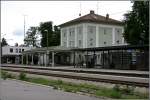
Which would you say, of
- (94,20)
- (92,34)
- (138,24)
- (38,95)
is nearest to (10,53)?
(92,34)

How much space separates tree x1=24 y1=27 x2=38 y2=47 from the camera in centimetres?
12606

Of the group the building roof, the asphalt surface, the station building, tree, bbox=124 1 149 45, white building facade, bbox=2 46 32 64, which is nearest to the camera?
the asphalt surface

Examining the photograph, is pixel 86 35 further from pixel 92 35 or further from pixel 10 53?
pixel 10 53

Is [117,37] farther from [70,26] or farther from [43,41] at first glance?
[43,41]

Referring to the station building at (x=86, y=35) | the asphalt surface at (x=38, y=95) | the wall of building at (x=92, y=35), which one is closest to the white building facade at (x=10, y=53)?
the station building at (x=86, y=35)

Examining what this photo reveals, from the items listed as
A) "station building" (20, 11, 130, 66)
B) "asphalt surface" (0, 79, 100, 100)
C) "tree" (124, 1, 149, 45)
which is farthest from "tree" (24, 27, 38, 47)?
"asphalt surface" (0, 79, 100, 100)

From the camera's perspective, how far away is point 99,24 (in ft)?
253

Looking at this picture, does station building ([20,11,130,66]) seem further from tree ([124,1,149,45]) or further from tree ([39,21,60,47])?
tree ([39,21,60,47])

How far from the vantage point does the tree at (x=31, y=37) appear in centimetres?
12606

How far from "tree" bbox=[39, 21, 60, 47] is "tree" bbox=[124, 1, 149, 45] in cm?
5221

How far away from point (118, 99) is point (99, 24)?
63.8m

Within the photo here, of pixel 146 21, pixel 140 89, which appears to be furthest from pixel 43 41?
pixel 140 89

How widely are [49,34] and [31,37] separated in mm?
9662

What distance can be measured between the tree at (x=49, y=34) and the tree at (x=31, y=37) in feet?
10.2
